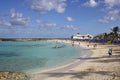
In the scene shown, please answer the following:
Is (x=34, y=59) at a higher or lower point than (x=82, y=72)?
lower

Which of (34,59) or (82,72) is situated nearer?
(82,72)

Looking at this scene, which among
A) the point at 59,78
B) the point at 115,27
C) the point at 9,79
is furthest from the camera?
the point at 115,27

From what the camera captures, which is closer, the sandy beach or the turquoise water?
the sandy beach

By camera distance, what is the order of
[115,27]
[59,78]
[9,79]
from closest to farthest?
[9,79], [59,78], [115,27]

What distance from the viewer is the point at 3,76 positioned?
68.8ft

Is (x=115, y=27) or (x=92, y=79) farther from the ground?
(x=115, y=27)

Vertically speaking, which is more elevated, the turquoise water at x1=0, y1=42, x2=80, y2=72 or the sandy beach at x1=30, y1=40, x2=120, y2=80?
the sandy beach at x1=30, y1=40, x2=120, y2=80

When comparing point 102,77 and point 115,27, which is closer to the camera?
point 102,77

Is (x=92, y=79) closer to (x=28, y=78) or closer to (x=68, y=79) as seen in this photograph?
(x=68, y=79)

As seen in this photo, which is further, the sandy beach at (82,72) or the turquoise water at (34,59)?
the turquoise water at (34,59)

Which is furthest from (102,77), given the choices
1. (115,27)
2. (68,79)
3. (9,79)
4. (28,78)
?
(115,27)

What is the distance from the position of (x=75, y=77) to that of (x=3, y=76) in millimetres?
6521

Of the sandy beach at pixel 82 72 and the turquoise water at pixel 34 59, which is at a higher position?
the sandy beach at pixel 82 72

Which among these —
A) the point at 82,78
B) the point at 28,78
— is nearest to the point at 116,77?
the point at 82,78
